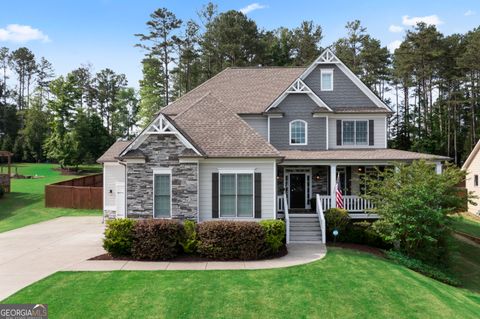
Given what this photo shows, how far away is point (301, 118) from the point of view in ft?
67.9

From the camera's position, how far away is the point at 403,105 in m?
53.1

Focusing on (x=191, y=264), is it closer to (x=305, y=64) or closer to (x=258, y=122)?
(x=258, y=122)

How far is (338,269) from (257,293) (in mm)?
3569

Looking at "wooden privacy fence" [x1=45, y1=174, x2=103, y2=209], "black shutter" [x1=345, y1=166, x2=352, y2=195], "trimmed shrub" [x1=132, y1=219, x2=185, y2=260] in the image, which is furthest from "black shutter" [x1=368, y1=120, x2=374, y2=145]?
"wooden privacy fence" [x1=45, y1=174, x2=103, y2=209]

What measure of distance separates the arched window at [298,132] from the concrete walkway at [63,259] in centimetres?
724

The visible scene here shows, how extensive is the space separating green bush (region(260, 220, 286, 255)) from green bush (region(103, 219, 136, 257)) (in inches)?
195

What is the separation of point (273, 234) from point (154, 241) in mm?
4407

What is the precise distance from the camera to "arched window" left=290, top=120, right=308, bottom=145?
2075 centimetres

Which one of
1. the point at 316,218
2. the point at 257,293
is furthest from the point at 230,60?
the point at 257,293

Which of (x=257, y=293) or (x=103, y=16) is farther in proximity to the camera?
(x=103, y=16)

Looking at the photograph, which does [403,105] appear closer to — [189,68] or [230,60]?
[230,60]

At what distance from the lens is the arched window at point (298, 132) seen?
68.1ft

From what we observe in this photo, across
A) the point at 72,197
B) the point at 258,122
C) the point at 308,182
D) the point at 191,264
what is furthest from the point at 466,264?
the point at 72,197

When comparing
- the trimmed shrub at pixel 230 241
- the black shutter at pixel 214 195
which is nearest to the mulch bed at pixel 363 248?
the trimmed shrub at pixel 230 241
